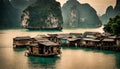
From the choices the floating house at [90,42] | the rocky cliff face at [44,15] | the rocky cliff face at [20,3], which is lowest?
the floating house at [90,42]

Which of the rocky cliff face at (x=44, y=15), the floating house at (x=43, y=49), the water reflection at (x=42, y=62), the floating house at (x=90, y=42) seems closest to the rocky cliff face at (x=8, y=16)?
the rocky cliff face at (x=44, y=15)

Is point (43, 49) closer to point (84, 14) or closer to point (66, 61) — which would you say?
point (66, 61)

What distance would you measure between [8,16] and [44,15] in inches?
632

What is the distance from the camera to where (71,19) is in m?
81.8

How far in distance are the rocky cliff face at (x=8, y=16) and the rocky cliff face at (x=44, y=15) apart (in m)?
8.19

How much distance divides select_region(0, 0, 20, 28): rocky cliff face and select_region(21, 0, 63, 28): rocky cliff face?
8.19 m

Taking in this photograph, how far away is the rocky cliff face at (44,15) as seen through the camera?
70.9 metres

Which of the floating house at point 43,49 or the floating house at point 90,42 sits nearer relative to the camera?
the floating house at point 43,49

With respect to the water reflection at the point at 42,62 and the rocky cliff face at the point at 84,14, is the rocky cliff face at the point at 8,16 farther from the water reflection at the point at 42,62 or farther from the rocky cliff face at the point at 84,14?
the water reflection at the point at 42,62

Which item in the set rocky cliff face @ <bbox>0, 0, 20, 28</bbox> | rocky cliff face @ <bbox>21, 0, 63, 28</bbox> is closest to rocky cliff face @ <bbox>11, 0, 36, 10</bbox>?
rocky cliff face @ <bbox>0, 0, 20, 28</bbox>

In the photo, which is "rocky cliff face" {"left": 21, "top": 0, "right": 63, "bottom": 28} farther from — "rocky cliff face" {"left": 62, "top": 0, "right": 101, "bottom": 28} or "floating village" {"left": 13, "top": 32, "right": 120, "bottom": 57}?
"floating village" {"left": 13, "top": 32, "right": 120, "bottom": 57}

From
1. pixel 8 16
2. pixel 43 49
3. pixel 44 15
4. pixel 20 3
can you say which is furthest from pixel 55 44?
pixel 20 3

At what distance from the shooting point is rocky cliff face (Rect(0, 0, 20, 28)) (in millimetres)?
82481

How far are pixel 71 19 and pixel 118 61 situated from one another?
203 ft
